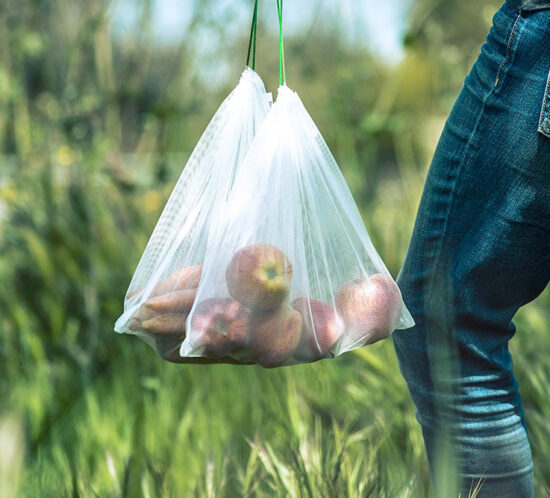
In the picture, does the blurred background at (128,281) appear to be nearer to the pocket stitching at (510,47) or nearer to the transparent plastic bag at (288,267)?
the transparent plastic bag at (288,267)

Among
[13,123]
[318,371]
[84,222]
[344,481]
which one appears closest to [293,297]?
[344,481]

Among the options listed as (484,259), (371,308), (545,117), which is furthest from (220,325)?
(545,117)

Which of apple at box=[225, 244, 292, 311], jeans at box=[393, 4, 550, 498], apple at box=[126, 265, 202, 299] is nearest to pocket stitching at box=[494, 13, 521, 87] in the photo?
jeans at box=[393, 4, 550, 498]

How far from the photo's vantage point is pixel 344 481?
133 cm

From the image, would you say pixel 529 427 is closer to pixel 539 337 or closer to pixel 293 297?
pixel 539 337

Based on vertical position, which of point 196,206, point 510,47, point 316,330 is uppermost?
point 510,47

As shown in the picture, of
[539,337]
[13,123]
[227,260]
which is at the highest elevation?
[13,123]

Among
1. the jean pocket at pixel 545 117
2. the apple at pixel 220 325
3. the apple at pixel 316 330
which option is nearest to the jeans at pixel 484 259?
the jean pocket at pixel 545 117

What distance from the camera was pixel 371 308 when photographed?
1063 mm

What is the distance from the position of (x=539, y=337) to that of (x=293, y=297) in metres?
1.08

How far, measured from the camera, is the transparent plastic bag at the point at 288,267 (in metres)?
1.03

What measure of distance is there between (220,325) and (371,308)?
0.76 feet

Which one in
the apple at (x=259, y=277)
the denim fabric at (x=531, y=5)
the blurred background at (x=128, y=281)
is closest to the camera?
the denim fabric at (x=531, y=5)

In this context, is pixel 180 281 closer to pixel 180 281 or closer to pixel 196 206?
pixel 180 281
